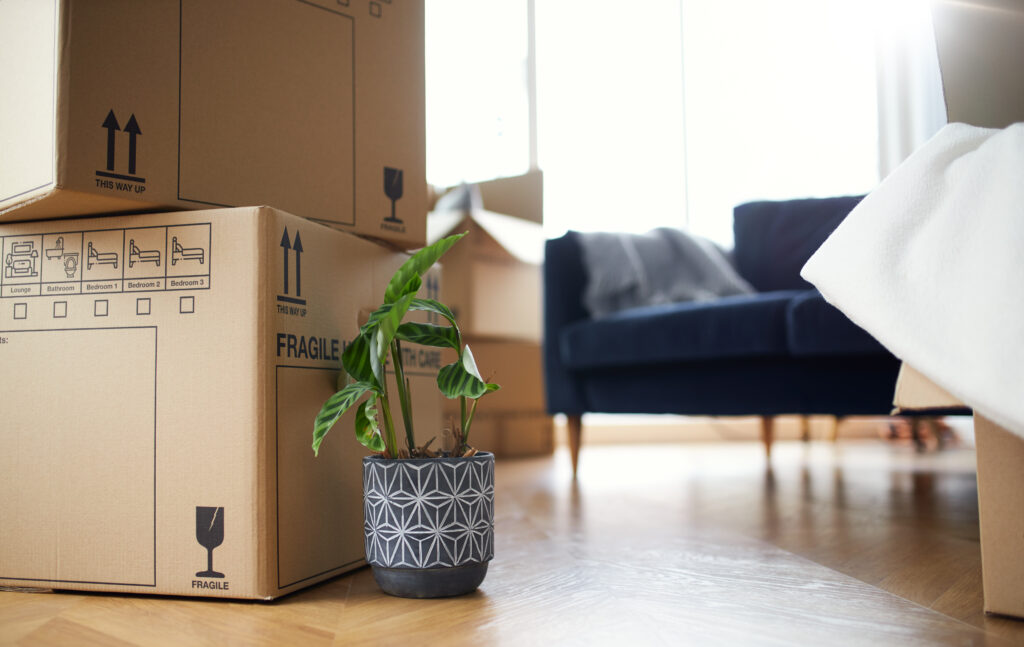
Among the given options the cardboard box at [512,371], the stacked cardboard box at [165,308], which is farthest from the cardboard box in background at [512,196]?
the stacked cardboard box at [165,308]

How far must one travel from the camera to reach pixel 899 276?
699mm

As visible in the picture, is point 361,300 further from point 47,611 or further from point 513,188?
point 513,188

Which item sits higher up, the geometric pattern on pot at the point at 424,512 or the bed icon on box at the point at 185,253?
the bed icon on box at the point at 185,253

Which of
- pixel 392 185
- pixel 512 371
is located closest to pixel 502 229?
pixel 512 371

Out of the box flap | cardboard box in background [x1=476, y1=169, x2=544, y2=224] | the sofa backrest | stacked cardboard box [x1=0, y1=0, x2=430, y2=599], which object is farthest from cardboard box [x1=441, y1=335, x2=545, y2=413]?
stacked cardboard box [x1=0, y1=0, x2=430, y2=599]

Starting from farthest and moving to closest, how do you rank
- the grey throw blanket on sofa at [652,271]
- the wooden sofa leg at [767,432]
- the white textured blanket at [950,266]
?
the wooden sofa leg at [767,432] < the grey throw blanket on sofa at [652,271] < the white textured blanket at [950,266]

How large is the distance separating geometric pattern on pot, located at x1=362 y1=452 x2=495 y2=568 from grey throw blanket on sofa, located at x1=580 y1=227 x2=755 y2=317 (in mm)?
1195

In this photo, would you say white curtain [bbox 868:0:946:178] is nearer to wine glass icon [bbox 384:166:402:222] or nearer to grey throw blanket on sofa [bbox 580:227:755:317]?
grey throw blanket on sofa [bbox 580:227:755:317]

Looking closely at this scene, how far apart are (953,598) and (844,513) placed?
64cm

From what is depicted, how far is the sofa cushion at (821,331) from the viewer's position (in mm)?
1401

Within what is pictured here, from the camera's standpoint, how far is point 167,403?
823 mm

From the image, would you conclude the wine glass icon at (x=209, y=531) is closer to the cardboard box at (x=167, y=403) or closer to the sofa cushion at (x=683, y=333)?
the cardboard box at (x=167, y=403)

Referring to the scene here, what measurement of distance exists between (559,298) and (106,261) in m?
1.27

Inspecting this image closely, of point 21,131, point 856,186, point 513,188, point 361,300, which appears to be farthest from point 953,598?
point 856,186
